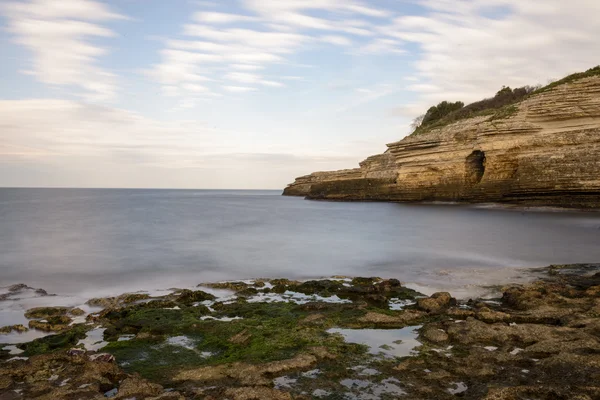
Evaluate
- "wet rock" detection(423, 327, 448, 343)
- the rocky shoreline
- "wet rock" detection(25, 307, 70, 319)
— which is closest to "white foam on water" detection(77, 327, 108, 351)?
the rocky shoreline

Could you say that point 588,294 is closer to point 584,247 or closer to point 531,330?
point 531,330

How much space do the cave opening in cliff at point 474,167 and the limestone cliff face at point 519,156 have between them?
2cm

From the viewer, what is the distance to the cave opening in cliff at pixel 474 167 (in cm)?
3753

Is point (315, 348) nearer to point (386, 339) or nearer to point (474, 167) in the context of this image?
point (386, 339)

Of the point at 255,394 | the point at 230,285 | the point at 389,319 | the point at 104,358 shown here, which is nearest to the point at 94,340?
the point at 104,358

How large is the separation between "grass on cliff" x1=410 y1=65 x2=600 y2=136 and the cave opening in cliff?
11.0 feet

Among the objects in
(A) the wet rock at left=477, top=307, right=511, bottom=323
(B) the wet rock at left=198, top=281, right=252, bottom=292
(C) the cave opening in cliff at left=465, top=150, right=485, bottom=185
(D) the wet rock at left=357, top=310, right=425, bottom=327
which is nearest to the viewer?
(A) the wet rock at left=477, top=307, right=511, bottom=323

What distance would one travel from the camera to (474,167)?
38281 millimetres

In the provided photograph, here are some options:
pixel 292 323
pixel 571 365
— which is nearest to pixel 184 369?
pixel 292 323

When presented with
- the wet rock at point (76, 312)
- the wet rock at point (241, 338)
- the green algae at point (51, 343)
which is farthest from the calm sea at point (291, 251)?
the wet rock at point (241, 338)

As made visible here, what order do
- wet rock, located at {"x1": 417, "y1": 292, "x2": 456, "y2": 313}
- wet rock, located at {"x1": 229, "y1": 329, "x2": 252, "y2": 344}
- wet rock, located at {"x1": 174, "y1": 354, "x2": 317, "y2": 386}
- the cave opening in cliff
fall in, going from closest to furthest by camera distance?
1. wet rock, located at {"x1": 174, "y1": 354, "x2": 317, "y2": 386}
2. wet rock, located at {"x1": 229, "y1": 329, "x2": 252, "y2": 344}
3. wet rock, located at {"x1": 417, "y1": 292, "x2": 456, "y2": 313}
4. the cave opening in cliff

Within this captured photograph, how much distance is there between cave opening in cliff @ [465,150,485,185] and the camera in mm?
37531

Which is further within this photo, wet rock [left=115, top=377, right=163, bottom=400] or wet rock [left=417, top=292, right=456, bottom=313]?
wet rock [left=417, top=292, right=456, bottom=313]

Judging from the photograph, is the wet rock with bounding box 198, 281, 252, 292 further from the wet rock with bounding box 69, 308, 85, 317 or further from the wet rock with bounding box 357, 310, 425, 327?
the wet rock with bounding box 357, 310, 425, 327
